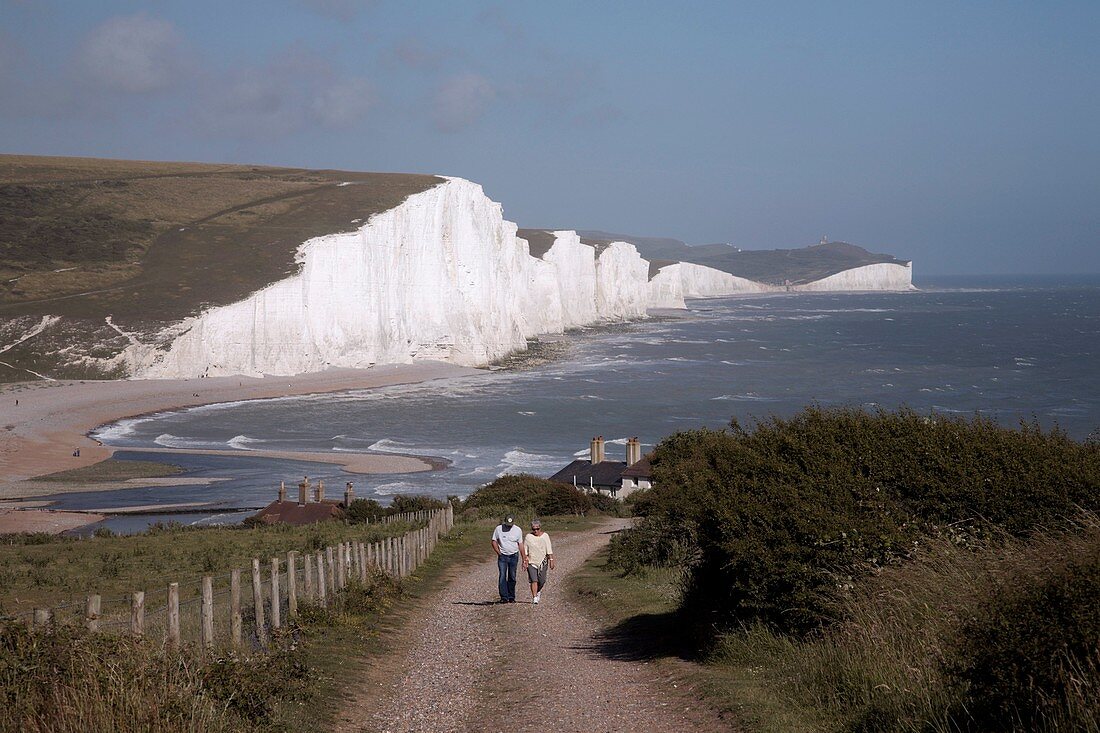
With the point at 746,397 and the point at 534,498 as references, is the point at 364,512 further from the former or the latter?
the point at 746,397

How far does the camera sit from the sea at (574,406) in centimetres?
4484

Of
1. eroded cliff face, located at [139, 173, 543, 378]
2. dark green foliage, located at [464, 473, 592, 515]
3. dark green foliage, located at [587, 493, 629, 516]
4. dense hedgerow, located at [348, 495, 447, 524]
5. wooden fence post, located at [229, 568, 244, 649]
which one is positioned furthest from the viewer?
eroded cliff face, located at [139, 173, 543, 378]

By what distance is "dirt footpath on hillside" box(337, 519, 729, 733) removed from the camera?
789 cm

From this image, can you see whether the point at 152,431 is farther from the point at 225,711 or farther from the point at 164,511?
the point at 225,711

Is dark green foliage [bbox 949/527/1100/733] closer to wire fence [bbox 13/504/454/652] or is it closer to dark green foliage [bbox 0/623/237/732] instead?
dark green foliage [bbox 0/623/237/732]

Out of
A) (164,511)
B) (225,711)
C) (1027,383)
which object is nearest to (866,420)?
(225,711)

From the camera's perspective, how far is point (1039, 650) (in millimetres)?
5090

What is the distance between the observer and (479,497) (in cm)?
3562

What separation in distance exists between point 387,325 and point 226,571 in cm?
7373

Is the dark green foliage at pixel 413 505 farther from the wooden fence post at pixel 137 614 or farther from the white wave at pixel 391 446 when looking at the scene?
the wooden fence post at pixel 137 614

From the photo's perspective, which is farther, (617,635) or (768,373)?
(768,373)

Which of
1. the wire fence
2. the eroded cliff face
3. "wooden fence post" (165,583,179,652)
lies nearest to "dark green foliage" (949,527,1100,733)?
the wire fence

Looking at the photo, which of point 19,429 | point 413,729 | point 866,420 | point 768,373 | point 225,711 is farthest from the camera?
point 768,373

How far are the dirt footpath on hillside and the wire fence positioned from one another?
117 cm
